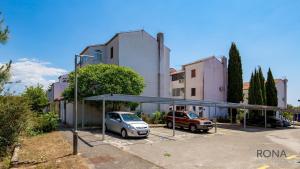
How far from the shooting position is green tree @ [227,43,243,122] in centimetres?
3809

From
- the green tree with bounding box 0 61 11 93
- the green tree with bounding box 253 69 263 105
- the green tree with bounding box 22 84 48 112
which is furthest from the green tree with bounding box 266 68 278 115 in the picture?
the green tree with bounding box 0 61 11 93

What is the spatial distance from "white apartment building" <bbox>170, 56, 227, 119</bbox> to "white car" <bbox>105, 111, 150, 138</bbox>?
21002 mm

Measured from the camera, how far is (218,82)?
40.3 meters

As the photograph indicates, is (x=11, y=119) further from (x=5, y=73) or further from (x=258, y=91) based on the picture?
(x=258, y=91)

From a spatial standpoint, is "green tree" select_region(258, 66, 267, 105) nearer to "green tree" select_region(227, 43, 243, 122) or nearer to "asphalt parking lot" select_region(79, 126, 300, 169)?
"green tree" select_region(227, 43, 243, 122)

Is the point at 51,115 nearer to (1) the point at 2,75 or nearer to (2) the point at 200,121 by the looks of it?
(1) the point at 2,75

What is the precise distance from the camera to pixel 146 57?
31.7 m

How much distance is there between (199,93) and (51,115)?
24079mm

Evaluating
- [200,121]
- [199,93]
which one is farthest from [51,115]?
[199,93]

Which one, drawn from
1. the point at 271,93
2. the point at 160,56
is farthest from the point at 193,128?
the point at 271,93

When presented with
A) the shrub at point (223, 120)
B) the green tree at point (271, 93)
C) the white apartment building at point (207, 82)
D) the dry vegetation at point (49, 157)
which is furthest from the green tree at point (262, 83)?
the dry vegetation at point (49, 157)

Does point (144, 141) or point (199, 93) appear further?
point (199, 93)

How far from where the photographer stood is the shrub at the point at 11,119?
44.0 ft

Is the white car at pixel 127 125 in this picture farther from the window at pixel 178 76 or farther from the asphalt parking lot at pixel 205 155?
the window at pixel 178 76
